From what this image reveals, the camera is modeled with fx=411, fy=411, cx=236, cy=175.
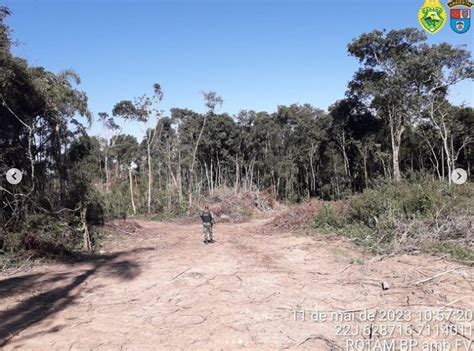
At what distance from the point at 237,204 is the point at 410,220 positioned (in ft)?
42.2

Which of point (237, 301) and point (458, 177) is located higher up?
point (458, 177)

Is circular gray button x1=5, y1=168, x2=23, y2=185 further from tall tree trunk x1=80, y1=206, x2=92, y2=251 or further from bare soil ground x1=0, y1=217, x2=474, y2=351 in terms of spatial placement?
bare soil ground x1=0, y1=217, x2=474, y2=351

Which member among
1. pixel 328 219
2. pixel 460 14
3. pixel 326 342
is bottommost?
pixel 326 342

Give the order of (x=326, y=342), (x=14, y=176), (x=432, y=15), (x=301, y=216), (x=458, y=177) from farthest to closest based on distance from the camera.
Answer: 1. (x=301, y=216)
2. (x=432, y=15)
3. (x=458, y=177)
4. (x=14, y=176)
5. (x=326, y=342)

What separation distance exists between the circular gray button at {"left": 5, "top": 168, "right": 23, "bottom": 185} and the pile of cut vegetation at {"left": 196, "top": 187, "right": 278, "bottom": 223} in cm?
1153

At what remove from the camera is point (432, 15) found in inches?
517

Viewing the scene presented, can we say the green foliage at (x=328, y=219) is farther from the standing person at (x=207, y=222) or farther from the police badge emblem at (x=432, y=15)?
the police badge emblem at (x=432, y=15)

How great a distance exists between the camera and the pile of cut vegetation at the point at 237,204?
21281 millimetres

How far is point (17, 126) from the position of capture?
36.2 ft

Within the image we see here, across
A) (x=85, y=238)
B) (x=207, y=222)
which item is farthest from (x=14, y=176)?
(x=207, y=222)

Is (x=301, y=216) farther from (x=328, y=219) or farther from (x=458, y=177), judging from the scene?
(x=458, y=177)

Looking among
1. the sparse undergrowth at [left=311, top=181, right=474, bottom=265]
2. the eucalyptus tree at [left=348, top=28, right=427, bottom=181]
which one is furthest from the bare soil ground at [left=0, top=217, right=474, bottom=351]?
the eucalyptus tree at [left=348, top=28, right=427, bottom=181]

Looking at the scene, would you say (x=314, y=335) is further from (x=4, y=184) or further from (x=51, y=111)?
(x=51, y=111)

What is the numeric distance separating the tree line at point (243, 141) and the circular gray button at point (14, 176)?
0.87ft
